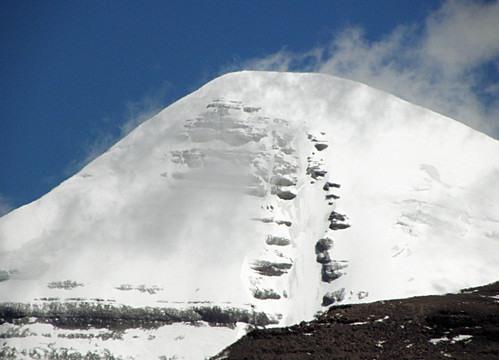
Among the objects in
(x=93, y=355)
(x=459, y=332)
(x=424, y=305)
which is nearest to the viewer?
(x=459, y=332)

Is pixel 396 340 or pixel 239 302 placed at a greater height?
pixel 239 302

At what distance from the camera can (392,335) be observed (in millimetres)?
46531

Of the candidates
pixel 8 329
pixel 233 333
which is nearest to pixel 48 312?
pixel 8 329

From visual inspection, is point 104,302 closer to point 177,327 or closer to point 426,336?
point 177,327

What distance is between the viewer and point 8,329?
600 ft

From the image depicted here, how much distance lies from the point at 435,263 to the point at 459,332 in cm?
15429

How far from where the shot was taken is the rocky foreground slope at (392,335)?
43781 millimetres

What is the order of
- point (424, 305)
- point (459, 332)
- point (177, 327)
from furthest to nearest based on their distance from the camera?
point (177, 327), point (424, 305), point (459, 332)

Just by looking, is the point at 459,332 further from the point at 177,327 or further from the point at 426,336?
the point at 177,327

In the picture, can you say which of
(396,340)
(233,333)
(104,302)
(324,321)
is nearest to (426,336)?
(396,340)

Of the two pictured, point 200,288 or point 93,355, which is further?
point 200,288

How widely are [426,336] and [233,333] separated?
14397 centimetres

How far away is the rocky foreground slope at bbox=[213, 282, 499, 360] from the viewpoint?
1724 inches

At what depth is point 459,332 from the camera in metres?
45.4
